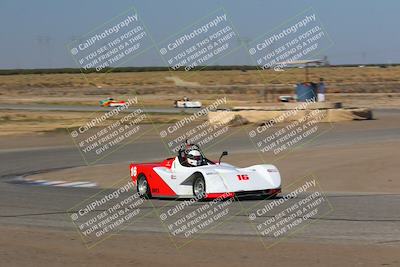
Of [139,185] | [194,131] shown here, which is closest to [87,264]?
[139,185]

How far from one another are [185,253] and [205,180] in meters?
5.50

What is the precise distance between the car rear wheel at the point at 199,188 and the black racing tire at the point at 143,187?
1.54 m


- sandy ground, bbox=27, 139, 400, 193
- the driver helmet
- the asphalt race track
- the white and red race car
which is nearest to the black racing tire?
the white and red race car

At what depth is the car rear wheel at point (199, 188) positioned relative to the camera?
15.6 m

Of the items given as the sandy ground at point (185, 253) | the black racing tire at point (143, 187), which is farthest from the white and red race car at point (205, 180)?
the sandy ground at point (185, 253)

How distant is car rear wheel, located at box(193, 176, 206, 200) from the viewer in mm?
15586

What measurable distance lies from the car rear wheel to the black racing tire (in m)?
1.54

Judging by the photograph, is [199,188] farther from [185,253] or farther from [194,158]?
[185,253]

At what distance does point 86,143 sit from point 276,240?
86.8 ft

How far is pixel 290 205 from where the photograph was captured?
1466 centimetres

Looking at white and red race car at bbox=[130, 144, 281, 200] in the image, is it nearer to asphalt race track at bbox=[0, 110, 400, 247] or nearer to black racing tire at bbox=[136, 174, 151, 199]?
black racing tire at bbox=[136, 174, 151, 199]

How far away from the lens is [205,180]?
50.7 feet

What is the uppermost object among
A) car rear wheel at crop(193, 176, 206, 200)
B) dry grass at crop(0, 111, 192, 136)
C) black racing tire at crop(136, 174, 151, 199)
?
dry grass at crop(0, 111, 192, 136)

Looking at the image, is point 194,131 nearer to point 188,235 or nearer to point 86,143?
point 86,143
